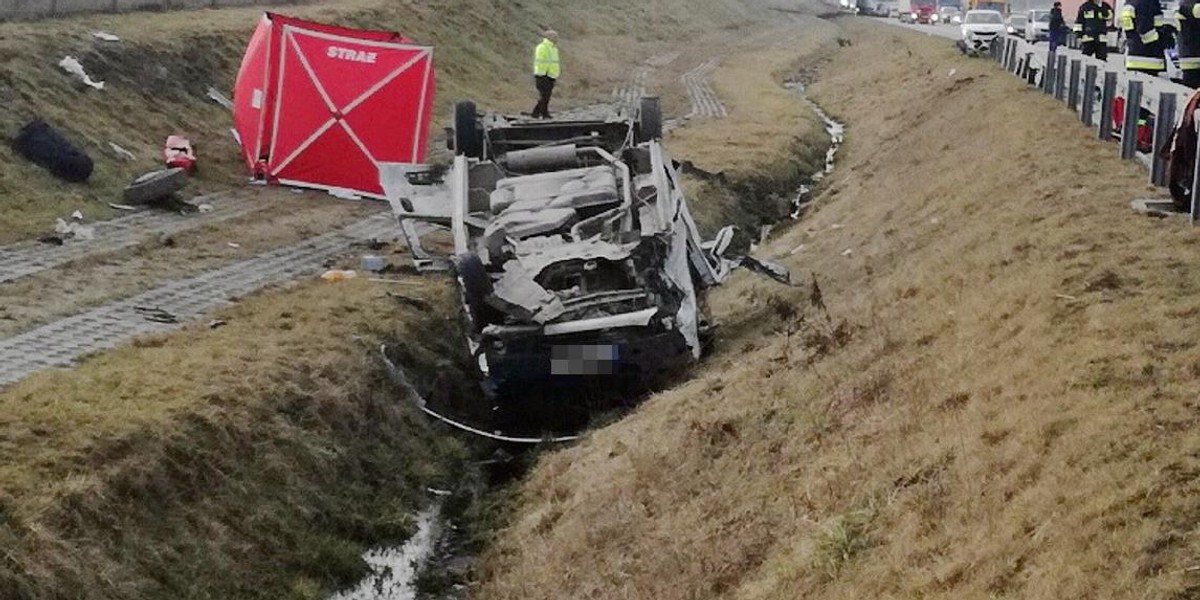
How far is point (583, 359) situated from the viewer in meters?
11.1

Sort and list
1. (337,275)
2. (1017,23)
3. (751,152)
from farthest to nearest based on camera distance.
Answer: (1017,23) < (751,152) < (337,275)

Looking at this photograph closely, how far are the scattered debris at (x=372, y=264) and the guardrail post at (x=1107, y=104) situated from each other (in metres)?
7.14

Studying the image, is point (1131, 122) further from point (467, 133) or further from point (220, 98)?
point (220, 98)

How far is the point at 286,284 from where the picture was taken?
13.3 metres

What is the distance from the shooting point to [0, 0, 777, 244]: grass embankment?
15.3 meters

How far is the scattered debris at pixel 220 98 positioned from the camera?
2045cm

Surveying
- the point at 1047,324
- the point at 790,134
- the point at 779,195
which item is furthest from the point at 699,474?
the point at 790,134

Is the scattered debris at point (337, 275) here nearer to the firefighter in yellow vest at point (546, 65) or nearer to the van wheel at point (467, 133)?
the van wheel at point (467, 133)

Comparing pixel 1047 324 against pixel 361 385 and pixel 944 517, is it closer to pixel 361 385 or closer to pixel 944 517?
pixel 944 517

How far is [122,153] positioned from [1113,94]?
10.7 m

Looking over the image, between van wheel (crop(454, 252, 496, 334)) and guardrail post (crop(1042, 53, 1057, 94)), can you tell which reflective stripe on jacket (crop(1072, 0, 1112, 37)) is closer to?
guardrail post (crop(1042, 53, 1057, 94))

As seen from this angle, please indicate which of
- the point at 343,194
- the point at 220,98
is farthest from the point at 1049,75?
the point at 220,98

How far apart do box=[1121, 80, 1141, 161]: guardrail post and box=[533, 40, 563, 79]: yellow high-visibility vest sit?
1185 centimetres

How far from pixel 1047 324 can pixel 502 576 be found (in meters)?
3.49
